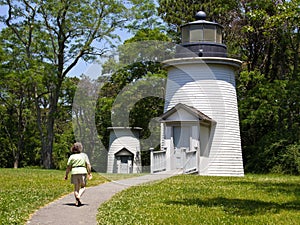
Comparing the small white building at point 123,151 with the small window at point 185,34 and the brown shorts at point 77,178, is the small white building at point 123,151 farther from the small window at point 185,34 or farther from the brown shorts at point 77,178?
the brown shorts at point 77,178

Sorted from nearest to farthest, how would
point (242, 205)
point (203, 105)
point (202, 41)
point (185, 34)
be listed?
point (242, 205) → point (203, 105) → point (202, 41) → point (185, 34)

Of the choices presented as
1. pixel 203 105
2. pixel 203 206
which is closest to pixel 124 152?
pixel 203 105

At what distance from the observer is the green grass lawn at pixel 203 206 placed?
9461mm

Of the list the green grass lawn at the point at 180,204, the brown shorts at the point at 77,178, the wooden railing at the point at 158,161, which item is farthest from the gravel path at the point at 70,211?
the wooden railing at the point at 158,161

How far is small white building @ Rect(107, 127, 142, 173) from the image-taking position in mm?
36312

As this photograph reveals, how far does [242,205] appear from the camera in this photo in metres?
11.6

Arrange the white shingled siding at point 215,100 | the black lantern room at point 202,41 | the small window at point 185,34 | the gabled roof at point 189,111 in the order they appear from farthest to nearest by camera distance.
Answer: the small window at point 185,34, the black lantern room at point 202,41, the white shingled siding at point 215,100, the gabled roof at point 189,111

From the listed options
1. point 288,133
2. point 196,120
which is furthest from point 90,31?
point 288,133

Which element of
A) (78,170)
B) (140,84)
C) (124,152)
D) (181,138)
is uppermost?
(140,84)

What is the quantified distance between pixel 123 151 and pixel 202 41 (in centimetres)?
1261

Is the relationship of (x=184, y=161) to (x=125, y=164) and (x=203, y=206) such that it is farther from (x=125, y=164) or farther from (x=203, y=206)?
(x=203, y=206)

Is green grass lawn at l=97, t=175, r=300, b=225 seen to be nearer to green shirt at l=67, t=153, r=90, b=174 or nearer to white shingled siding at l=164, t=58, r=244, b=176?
green shirt at l=67, t=153, r=90, b=174

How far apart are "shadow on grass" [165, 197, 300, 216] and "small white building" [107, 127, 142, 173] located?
2344 centimetres

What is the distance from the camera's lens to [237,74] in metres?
36.1
